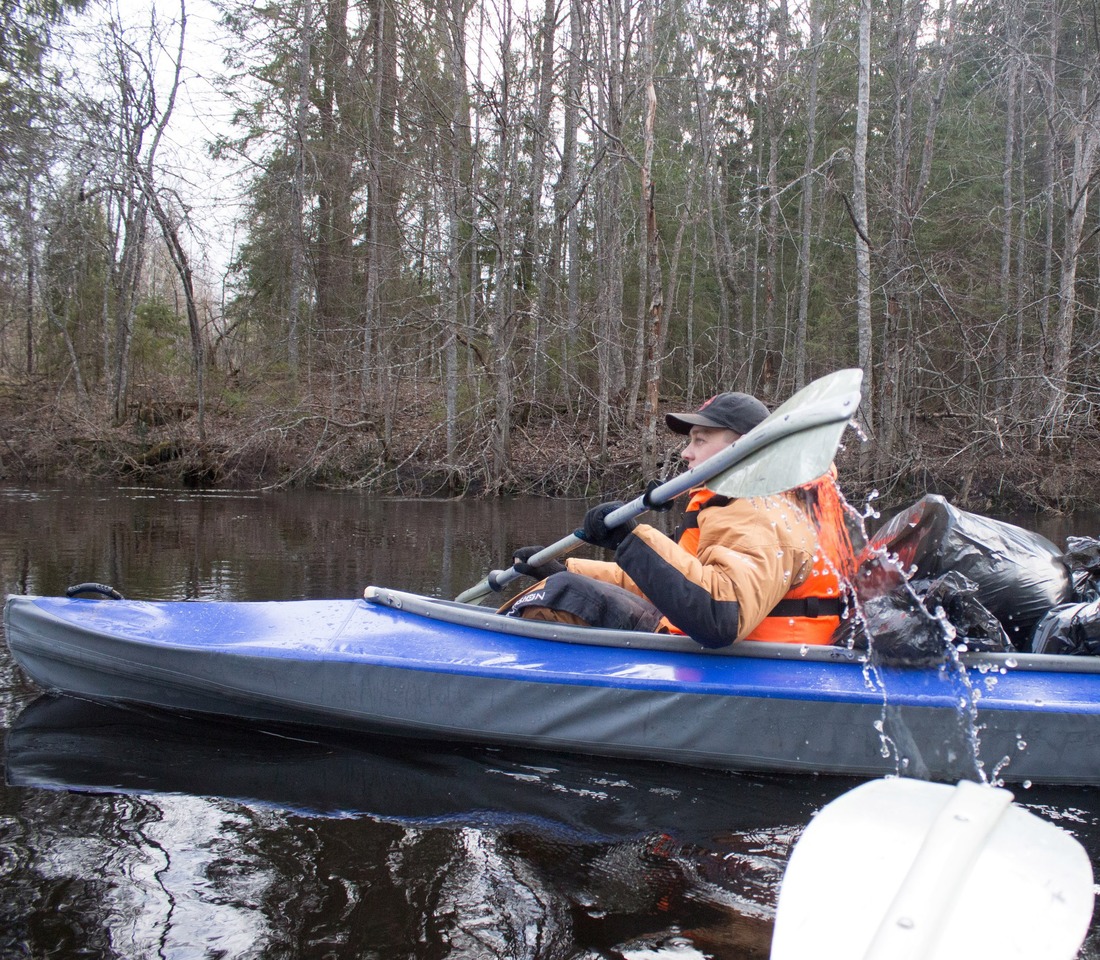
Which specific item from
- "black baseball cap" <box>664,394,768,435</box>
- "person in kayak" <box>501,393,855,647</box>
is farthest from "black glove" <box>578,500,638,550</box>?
"black baseball cap" <box>664,394,768,435</box>

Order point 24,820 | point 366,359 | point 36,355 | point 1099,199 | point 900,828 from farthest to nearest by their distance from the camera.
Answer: point 36,355, point 1099,199, point 366,359, point 24,820, point 900,828

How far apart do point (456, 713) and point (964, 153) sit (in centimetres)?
1686

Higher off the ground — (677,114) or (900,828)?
(677,114)

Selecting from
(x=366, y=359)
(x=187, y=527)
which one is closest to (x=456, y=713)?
(x=187, y=527)

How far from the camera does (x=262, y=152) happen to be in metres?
17.1

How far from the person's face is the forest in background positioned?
7530mm

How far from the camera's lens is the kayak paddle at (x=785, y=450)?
262 centimetres

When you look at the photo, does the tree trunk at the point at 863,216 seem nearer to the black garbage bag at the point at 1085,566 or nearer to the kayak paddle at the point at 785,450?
the black garbage bag at the point at 1085,566

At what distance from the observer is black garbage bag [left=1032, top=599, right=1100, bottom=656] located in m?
3.19

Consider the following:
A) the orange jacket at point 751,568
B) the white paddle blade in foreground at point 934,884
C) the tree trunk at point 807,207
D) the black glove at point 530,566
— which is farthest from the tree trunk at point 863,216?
the white paddle blade in foreground at point 934,884

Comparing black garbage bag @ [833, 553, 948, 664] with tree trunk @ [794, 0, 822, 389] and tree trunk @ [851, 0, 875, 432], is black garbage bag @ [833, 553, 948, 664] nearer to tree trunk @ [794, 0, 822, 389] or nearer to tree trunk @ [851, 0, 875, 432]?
tree trunk @ [851, 0, 875, 432]

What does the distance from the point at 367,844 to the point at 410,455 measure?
35.5ft

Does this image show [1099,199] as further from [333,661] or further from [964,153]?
[333,661]

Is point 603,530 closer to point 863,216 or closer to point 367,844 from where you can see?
point 367,844
